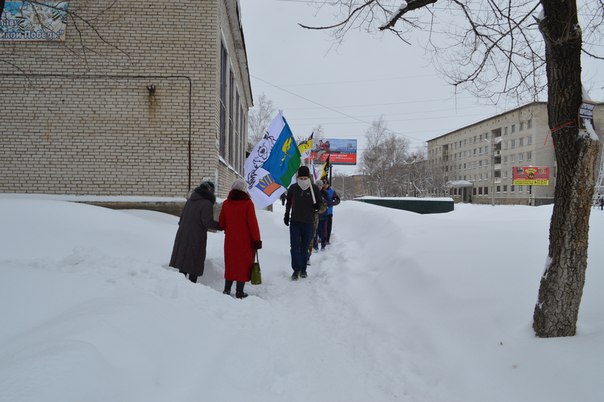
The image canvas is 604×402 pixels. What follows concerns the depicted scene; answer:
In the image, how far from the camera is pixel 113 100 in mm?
7617

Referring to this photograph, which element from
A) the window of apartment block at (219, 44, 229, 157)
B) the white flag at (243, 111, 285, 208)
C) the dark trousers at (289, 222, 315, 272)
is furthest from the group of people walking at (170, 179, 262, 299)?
the window of apartment block at (219, 44, 229, 157)

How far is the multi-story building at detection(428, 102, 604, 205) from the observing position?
5119 cm

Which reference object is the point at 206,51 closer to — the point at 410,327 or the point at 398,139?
the point at 410,327

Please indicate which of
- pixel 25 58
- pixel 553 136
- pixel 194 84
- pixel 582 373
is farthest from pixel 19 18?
pixel 582 373

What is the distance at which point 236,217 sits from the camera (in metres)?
4.58

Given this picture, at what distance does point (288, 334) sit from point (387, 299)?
149cm

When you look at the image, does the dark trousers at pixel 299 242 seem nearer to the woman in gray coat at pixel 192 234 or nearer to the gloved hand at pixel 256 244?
the gloved hand at pixel 256 244

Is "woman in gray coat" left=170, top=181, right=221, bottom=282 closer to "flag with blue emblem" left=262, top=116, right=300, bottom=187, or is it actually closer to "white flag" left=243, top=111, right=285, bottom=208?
"white flag" left=243, top=111, right=285, bottom=208

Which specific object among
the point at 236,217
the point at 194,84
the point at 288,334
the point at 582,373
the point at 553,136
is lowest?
the point at 288,334

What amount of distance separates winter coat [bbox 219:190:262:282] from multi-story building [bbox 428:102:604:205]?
155ft

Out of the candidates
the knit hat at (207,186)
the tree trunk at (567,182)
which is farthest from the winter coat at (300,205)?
the tree trunk at (567,182)

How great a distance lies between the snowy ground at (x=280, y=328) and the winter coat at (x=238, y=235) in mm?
560

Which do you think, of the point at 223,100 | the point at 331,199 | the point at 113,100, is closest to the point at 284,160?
the point at 331,199

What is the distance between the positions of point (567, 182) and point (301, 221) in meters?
3.70
